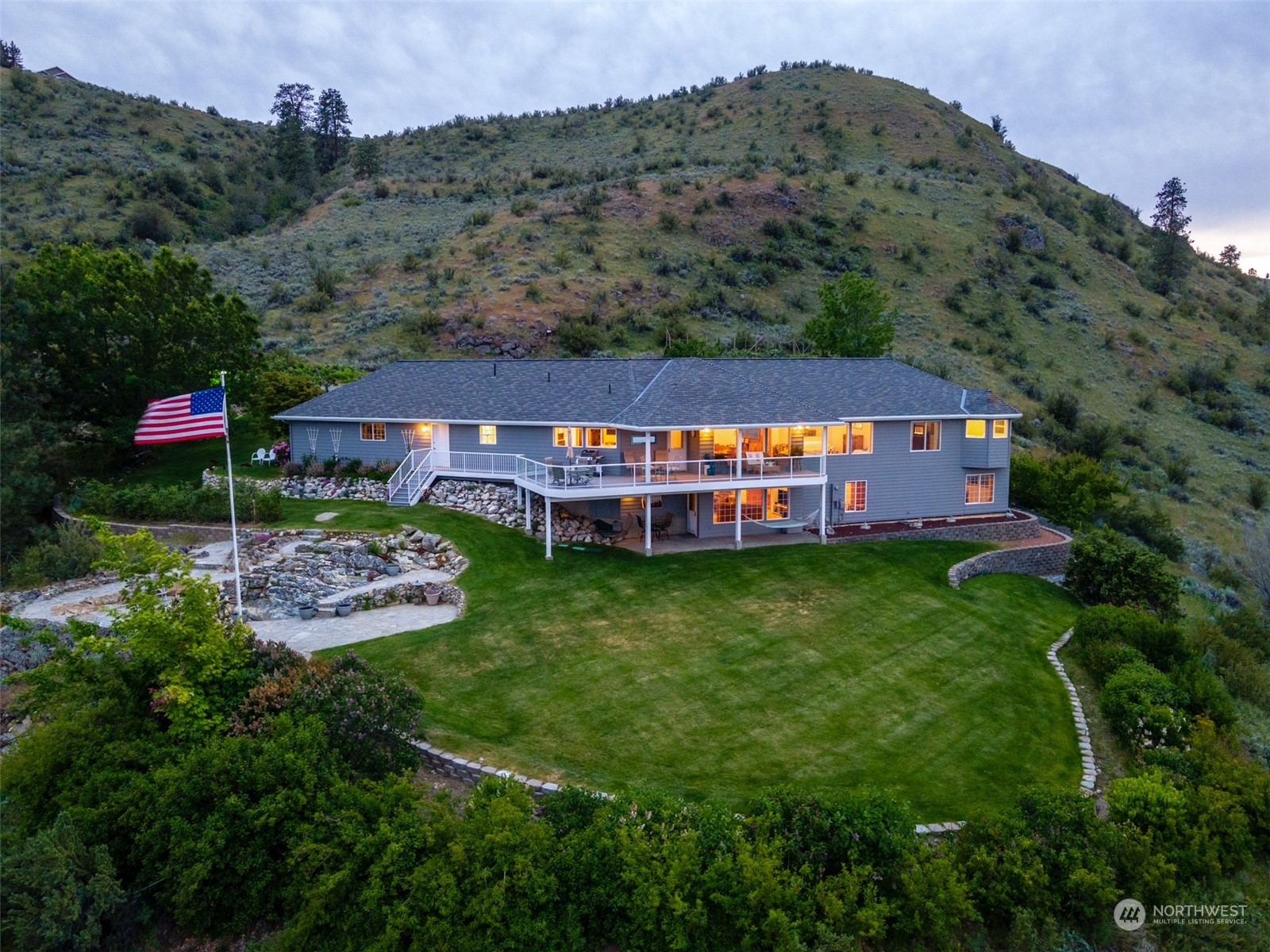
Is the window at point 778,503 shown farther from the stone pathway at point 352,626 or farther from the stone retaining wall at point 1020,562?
the stone pathway at point 352,626

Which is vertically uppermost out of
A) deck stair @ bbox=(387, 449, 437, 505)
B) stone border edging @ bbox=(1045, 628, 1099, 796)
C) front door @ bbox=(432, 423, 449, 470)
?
front door @ bbox=(432, 423, 449, 470)

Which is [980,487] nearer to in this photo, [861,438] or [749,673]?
[861,438]

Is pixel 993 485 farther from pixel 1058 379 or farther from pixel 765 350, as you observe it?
pixel 1058 379

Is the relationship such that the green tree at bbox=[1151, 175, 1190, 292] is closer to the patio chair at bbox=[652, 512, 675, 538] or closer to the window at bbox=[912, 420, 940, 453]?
the window at bbox=[912, 420, 940, 453]

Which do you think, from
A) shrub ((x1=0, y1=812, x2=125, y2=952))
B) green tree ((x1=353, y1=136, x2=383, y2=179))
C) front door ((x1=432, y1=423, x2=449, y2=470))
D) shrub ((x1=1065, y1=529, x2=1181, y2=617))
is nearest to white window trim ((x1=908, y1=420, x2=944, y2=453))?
shrub ((x1=1065, y1=529, x2=1181, y2=617))

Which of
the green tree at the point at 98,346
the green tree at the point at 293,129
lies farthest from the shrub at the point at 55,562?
the green tree at the point at 293,129

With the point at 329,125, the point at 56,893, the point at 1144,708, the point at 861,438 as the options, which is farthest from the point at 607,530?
the point at 329,125
